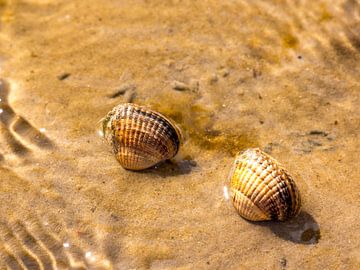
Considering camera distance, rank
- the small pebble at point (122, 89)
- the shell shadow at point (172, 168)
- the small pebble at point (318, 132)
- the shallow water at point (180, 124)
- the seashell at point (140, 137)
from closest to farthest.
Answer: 1. the shallow water at point (180, 124)
2. the seashell at point (140, 137)
3. the shell shadow at point (172, 168)
4. the small pebble at point (318, 132)
5. the small pebble at point (122, 89)

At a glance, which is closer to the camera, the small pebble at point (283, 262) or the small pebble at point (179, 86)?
the small pebble at point (283, 262)

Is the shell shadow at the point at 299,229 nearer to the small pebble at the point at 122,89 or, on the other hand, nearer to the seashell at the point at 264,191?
the seashell at the point at 264,191

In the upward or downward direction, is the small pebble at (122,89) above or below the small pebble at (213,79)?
below

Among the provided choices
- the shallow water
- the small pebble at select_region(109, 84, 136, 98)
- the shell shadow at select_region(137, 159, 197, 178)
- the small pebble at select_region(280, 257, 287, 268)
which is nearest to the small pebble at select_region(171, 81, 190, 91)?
the shallow water

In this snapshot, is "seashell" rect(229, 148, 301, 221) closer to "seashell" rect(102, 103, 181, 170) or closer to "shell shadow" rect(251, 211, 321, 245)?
"shell shadow" rect(251, 211, 321, 245)

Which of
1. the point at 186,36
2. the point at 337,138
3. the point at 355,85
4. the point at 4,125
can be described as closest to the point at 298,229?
the point at 337,138

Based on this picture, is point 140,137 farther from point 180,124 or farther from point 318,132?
point 318,132

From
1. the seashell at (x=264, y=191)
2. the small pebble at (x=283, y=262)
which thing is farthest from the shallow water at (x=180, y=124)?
the seashell at (x=264, y=191)

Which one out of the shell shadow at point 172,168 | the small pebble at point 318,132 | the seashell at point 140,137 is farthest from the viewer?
the small pebble at point 318,132
